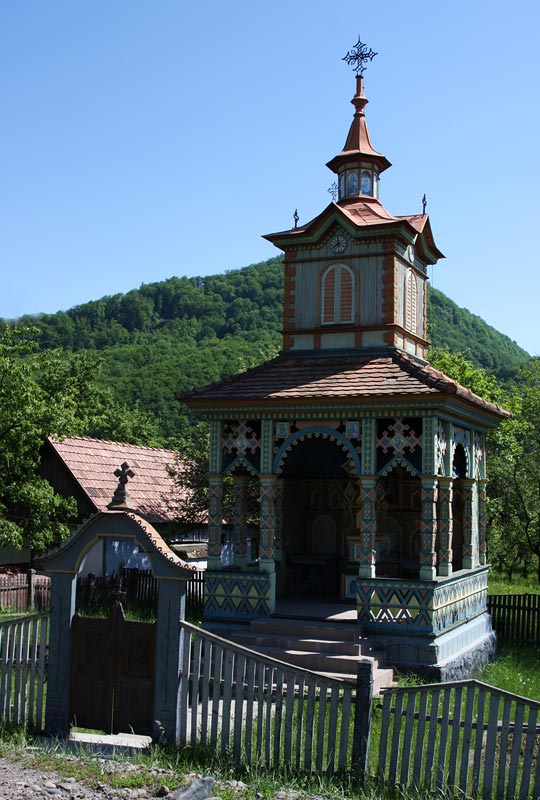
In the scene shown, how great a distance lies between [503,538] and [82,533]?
2173cm

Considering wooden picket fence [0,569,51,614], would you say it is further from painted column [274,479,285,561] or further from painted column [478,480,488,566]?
painted column [478,480,488,566]

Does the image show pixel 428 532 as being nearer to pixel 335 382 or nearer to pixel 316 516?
pixel 335 382

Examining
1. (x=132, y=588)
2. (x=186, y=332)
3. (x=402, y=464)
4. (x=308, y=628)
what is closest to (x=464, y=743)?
(x=308, y=628)

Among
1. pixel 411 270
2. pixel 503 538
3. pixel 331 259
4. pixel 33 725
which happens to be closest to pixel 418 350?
pixel 411 270

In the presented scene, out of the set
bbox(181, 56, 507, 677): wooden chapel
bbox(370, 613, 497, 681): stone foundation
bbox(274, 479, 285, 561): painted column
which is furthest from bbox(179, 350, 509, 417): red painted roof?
bbox(370, 613, 497, 681): stone foundation

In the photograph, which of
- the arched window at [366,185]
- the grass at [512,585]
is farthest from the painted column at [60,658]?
the grass at [512,585]

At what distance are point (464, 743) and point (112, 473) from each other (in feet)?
61.7

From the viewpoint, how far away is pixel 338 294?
16188 millimetres

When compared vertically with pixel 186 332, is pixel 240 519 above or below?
below

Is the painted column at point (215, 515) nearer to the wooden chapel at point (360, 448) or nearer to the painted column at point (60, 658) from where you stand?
the wooden chapel at point (360, 448)

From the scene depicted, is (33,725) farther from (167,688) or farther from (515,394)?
(515,394)

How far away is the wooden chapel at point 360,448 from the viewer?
13.8 meters

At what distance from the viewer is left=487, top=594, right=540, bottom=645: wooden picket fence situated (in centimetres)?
1828

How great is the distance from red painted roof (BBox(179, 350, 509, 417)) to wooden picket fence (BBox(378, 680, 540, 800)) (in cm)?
605
